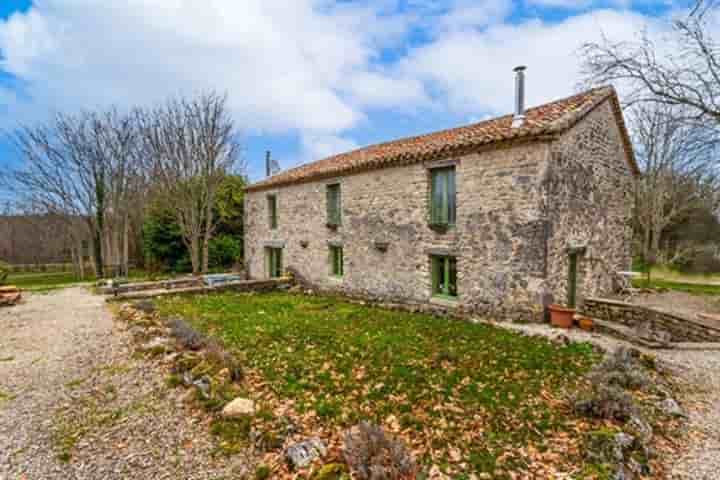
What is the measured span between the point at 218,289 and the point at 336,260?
4.72m

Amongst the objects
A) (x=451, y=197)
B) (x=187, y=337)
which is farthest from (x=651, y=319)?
(x=187, y=337)

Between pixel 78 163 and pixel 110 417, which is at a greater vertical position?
pixel 78 163

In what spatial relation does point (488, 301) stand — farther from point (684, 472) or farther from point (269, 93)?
point (269, 93)

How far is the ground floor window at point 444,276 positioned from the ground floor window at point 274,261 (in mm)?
8140

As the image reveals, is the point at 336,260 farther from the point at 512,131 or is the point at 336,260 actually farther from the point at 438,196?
the point at 512,131

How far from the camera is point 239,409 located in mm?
3771

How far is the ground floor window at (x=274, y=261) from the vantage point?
15.6 m

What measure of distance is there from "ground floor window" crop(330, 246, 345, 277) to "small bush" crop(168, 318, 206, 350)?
6.39 meters

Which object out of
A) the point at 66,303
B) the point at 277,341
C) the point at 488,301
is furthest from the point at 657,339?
the point at 66,303

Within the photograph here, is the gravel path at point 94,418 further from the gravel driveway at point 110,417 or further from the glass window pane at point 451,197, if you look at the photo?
the glass window pane at point 451,197

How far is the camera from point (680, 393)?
4637 millimetres

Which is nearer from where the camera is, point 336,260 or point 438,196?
point 438,196

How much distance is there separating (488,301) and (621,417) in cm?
491

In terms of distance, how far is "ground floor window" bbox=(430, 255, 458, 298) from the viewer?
955 centimetres
